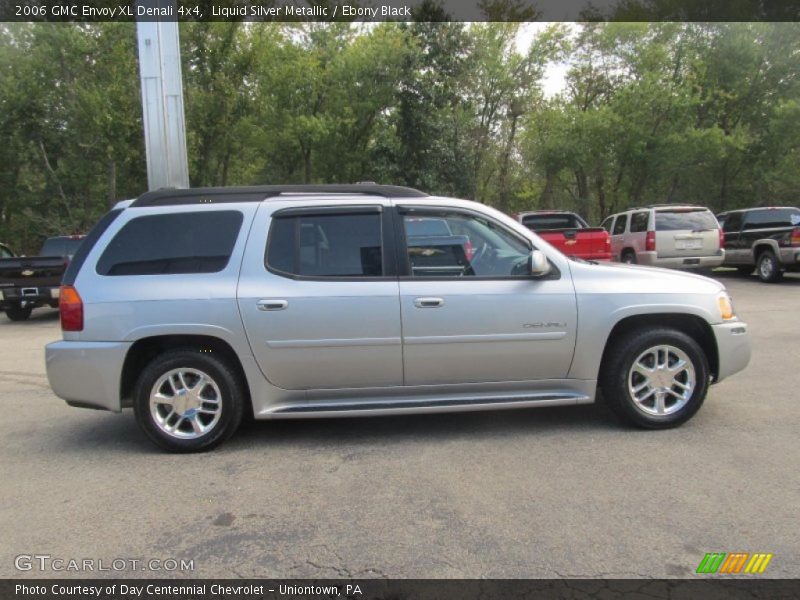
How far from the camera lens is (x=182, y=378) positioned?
172 inches

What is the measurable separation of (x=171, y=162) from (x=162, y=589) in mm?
7051

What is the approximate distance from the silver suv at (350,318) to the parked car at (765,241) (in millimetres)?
10910

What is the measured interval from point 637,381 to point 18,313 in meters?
12.8

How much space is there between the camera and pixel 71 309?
430 centimetres

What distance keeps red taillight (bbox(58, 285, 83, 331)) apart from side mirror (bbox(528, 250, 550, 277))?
129 inches

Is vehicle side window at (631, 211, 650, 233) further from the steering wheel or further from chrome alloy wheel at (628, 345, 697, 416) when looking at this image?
the steering wheel

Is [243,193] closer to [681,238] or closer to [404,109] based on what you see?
[681,238]

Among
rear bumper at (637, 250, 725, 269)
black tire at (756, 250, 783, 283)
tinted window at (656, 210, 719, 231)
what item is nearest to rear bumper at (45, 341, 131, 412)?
rear bumper at (637, 250, 725, 269)

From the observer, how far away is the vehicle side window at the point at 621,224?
614 inches

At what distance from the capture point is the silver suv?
14.1ft

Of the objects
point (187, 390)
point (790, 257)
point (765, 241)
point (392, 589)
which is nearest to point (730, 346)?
point (392, 589)

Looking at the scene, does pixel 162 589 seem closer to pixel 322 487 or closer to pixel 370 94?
pixel 322 487

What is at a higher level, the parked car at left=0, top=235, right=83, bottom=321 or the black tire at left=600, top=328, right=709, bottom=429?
the parked car at left=0, top=235, right=83, bottom=321

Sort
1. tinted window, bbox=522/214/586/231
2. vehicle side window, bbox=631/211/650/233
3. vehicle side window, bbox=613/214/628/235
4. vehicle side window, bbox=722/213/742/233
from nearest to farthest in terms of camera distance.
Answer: tinted window, bbox=522/214/586/231 → vehicle side window, bbox=631/211/650/233 → vehicle side window, bbox=722/213/742/233 → vehicle side window, bbox=613/214/628/235
